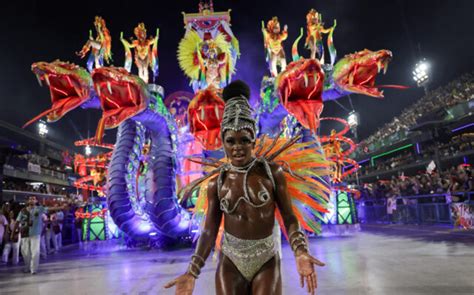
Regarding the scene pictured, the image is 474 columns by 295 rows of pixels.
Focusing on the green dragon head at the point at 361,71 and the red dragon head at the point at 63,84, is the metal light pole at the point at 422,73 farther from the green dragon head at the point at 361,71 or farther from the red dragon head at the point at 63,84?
the red dragon head at the point at 63,84

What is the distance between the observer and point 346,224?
1154cm

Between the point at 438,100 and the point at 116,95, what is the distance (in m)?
23.6

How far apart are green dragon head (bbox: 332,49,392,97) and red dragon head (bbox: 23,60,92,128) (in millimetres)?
5844

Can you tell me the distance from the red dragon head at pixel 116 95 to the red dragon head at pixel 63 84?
638mm

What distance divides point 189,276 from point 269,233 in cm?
55

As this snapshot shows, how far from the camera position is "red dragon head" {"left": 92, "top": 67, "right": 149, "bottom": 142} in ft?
25.0

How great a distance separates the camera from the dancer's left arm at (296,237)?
70.6 inches

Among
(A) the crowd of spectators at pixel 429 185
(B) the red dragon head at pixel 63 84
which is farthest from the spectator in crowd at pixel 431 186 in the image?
(B) the red dragon head at pixel 63 84

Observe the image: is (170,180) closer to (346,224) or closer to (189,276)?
(346,224)

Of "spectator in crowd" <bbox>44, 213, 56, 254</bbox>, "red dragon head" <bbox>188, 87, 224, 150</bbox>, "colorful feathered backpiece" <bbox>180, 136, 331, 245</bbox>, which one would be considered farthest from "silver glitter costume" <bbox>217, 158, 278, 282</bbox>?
"spectator in crowd" <bbox>44, 213, 56, 254</bbox>

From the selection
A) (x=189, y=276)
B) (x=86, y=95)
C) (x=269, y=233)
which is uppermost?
(x=86, y=95)

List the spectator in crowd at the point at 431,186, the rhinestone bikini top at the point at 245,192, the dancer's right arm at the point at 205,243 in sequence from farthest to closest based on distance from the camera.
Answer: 1. the spectator in crowd at the point at 431,186
2. the rhinestone bikini top at the point at 245,192
3. the dancer's right arm at the point at 205,243

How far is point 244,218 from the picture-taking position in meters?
2.11

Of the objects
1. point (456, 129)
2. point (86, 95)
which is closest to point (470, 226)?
point (86, 95)
